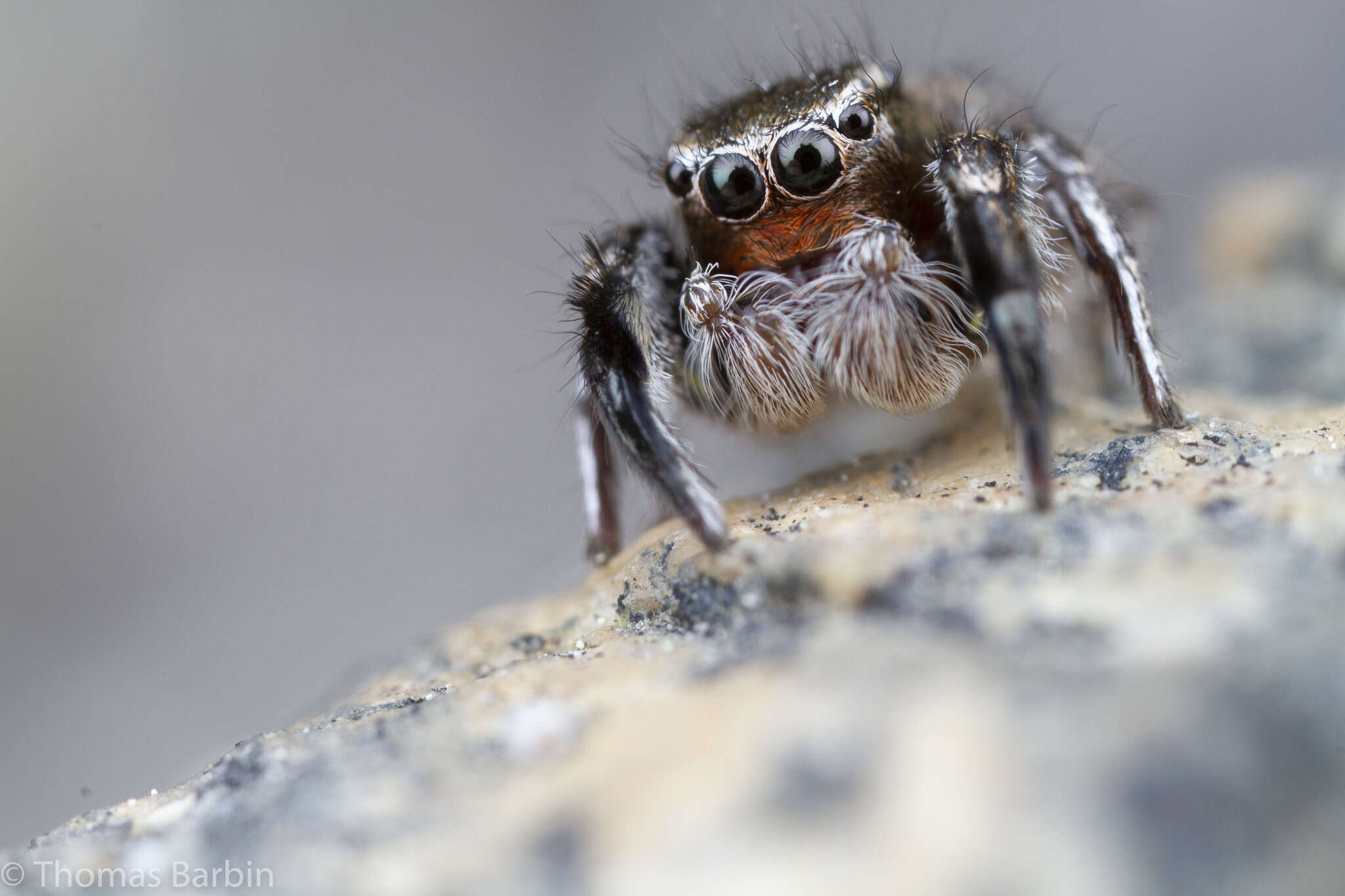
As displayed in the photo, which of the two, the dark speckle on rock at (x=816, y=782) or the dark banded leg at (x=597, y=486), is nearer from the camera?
the dark speckle on rock at (x=816, y=782)

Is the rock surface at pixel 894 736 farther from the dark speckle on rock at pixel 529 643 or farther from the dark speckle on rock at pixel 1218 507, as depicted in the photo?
the dark speckle on rock at pixel 529 643

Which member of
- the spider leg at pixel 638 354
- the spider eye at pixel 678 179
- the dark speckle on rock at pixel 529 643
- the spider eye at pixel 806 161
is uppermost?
the spider eye at pixel 678 179

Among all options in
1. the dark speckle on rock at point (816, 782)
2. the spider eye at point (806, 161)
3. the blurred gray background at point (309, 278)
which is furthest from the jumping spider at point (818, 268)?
the blurred gray background at point (309, 278)

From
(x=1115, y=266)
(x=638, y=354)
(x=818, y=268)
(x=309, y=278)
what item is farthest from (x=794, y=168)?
(x=309, y=278)

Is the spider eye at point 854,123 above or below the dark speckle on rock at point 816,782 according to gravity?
above

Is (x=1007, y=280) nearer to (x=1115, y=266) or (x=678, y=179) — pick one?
(x=1115, y=266)

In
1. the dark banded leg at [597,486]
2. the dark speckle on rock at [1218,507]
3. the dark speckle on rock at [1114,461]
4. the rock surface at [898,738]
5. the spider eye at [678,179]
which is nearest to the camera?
the rock surface at [898,738]

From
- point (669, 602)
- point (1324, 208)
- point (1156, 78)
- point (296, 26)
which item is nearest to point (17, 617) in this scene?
point (296, 26)
